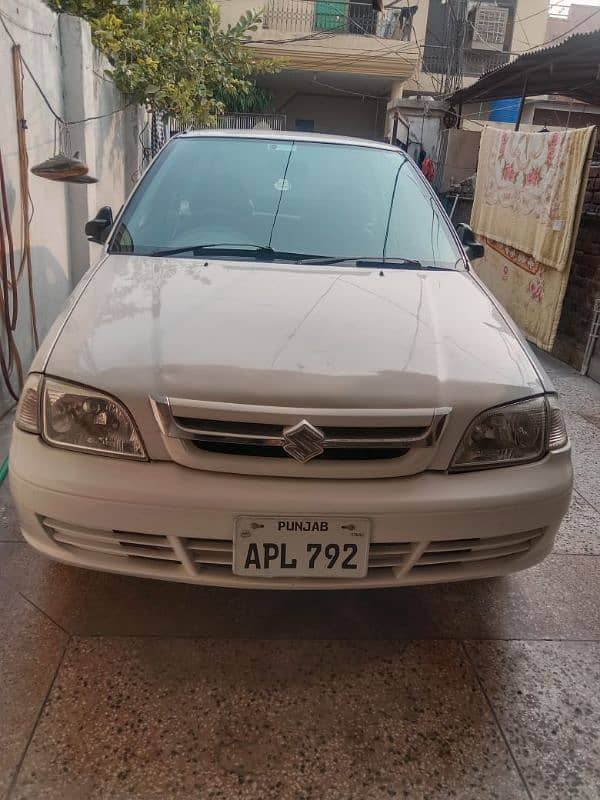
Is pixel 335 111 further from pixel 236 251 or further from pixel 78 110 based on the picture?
pixel 236 251

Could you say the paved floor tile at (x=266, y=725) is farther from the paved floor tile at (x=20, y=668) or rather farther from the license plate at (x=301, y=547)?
the license plate at (x=301, y=547)

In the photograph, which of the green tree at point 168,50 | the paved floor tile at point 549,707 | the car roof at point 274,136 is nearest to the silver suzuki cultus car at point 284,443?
the paved floor tile at point 549,707

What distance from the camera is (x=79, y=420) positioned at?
1.91 m

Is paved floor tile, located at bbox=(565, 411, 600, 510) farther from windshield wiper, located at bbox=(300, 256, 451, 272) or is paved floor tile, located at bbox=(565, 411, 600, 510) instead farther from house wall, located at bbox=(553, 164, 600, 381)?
windshield wiper, located at bbox=(300, 256, 451, 272)

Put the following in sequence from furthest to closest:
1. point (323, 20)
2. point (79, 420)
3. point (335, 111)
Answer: point (335, 111), point (323, 20), point (79, 420)

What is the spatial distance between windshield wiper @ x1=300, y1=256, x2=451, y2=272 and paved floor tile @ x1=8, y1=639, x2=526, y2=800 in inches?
58.6

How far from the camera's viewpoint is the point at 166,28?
6.83 m

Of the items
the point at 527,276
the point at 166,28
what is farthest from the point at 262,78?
the point at 527,276

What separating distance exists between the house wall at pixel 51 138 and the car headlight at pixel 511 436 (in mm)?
2841

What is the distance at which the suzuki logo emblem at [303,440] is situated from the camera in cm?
180

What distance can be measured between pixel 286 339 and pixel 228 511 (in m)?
0.58

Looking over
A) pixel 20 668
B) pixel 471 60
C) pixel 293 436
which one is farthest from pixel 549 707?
pixel 471 60

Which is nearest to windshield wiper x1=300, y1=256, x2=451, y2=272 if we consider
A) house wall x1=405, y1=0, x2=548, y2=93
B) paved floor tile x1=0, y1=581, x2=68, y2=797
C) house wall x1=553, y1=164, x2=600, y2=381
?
paved floor tile x1=0, y1=581, x2=68, y2=797

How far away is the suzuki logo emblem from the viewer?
180cm
